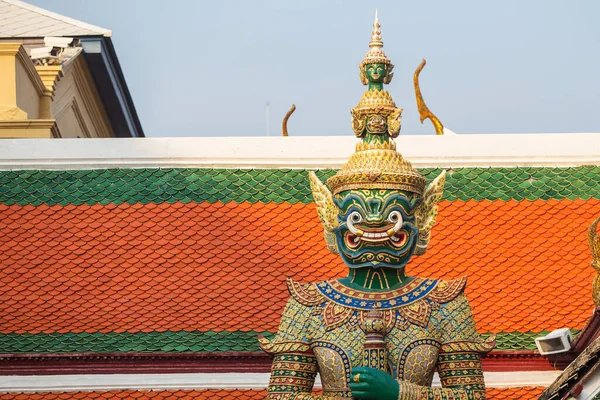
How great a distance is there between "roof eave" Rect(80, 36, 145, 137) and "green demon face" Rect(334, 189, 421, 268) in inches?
683

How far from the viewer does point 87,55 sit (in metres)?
31.5

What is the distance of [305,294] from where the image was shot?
47.5 feet

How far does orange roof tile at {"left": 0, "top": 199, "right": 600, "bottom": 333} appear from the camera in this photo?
62.6 feet

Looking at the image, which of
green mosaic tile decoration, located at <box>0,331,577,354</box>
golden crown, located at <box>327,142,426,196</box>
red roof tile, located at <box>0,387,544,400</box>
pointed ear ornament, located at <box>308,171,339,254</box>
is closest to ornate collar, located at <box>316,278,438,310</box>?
pointed ear ornament, located at <box>308,171,339,254</box>

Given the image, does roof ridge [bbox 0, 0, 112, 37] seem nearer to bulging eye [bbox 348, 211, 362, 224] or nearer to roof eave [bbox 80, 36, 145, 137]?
roof eave [bbox 80, 36, 145, 137]

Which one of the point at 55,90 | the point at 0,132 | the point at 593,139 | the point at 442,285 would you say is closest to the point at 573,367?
the point at 442,285

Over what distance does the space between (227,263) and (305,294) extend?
5321 mm

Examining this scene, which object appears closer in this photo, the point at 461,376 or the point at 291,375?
the point at 461,376

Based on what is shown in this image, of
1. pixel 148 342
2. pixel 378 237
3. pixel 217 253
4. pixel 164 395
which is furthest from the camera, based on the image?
pixel 217 253

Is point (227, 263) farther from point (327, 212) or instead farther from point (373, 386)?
point (373, 386)

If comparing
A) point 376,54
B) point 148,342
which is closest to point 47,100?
point 148,342

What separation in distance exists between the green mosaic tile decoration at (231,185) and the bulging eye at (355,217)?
6094 mm

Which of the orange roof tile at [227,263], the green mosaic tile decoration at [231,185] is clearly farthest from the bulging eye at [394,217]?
the green mosaic tile decoration at [231,185]

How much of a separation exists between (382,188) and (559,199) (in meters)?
6.38
